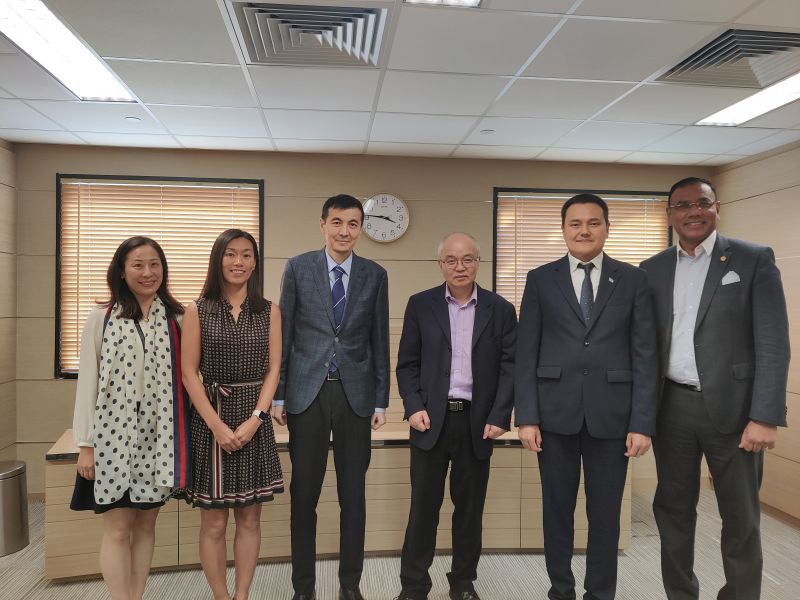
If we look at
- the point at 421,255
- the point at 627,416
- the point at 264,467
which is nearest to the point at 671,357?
the point at 627,416

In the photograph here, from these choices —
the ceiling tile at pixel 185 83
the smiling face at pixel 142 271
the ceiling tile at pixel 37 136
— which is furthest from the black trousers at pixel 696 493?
the ceiling tile at pixel 37 136

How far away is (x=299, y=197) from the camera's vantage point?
470 cm

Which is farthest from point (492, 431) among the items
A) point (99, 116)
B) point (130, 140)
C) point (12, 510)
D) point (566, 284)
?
point (130, 140)

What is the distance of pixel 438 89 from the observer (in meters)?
3.11

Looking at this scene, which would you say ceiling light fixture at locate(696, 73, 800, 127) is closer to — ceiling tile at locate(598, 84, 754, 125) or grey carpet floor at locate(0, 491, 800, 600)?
ceiling tile at locate(598, 84, 754, 125)

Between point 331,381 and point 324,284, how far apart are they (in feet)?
1.38

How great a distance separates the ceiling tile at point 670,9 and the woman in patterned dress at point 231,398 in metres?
1.69

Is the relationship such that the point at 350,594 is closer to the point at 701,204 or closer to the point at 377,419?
the point at 377,419

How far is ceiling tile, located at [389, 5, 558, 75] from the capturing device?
2.29m

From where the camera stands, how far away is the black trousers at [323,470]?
2.37m

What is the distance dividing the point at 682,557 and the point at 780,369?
0.89m

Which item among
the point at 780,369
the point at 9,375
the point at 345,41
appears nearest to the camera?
the point at 780,369

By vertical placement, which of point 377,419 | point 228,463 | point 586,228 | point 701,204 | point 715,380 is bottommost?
point 228,463

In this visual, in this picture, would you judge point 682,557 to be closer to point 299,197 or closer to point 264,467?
point 264,467
